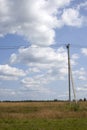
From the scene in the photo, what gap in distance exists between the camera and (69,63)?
3766 centimetres

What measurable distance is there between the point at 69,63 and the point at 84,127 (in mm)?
18522

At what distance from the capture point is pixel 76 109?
35094mm

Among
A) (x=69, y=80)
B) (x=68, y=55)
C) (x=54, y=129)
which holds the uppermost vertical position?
(x=68, y=55)

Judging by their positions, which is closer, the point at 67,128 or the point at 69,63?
the point at 67,128

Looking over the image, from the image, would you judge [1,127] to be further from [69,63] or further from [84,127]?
[69,63]

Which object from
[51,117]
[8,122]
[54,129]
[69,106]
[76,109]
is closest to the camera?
[54,129]

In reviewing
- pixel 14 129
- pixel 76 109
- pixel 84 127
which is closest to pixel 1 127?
pixel 14 129

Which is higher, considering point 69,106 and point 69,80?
point 69,80

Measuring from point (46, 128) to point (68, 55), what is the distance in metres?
20.1

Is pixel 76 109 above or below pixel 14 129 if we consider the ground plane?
above

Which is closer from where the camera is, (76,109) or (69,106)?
(76,109)

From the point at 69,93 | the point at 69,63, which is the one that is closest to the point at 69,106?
the point at 69,93

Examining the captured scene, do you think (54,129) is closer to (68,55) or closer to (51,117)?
(51,117)

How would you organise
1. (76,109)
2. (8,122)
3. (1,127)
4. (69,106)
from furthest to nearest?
(69,106), (76,109), (8,122), (1,127)
